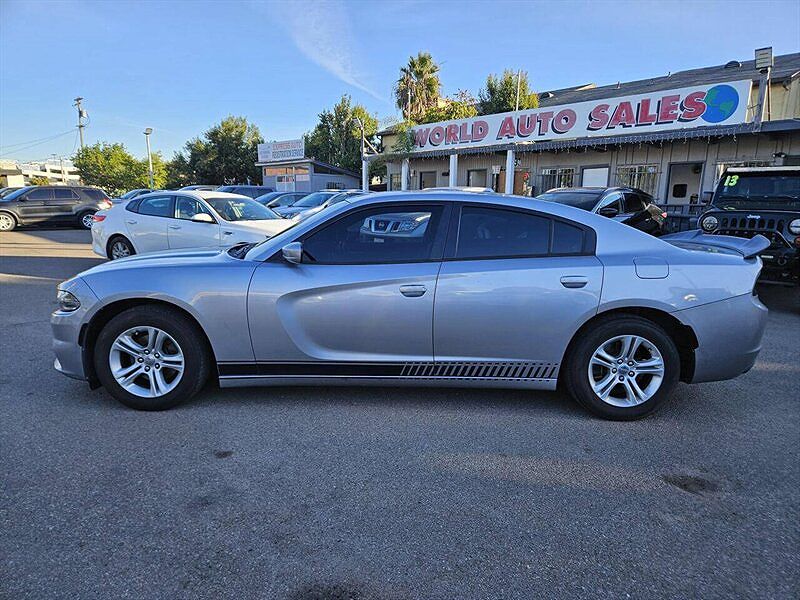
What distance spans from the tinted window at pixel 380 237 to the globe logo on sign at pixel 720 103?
13.2 metres

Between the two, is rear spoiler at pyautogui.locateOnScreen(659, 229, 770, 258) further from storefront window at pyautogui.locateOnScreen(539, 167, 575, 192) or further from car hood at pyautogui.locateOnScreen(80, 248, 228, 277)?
storefront window at pyautogui.locateOnScreen(539, 167, 575, 192)

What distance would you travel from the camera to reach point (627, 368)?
365 centimetres

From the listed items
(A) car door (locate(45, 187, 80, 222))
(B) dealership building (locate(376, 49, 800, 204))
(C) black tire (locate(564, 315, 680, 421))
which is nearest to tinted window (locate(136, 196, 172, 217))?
(C) black tire (locate(564, 315, 680, 421))

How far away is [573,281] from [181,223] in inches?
297

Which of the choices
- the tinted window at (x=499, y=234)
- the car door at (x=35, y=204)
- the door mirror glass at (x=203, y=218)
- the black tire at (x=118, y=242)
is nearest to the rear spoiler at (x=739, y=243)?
the tinted window at (x=499, y=234)

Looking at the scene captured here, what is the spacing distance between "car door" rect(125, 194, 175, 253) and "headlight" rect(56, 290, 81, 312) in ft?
19.3

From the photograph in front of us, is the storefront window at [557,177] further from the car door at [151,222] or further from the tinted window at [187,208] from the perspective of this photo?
the car door at [151,222]

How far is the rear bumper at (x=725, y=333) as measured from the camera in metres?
3.58

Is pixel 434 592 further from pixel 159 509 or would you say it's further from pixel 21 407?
pixel 21 407

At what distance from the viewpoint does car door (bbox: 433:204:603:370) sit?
11.6 ft

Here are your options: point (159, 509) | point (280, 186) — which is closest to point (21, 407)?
point (159, 509)

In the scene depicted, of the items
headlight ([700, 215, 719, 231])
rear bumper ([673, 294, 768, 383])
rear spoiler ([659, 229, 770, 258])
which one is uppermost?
headlight ([700, 215, 719, 231])

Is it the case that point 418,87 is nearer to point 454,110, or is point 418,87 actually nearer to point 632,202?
point 454,110

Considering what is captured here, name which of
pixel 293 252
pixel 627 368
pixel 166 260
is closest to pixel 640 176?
pixel 627 368
